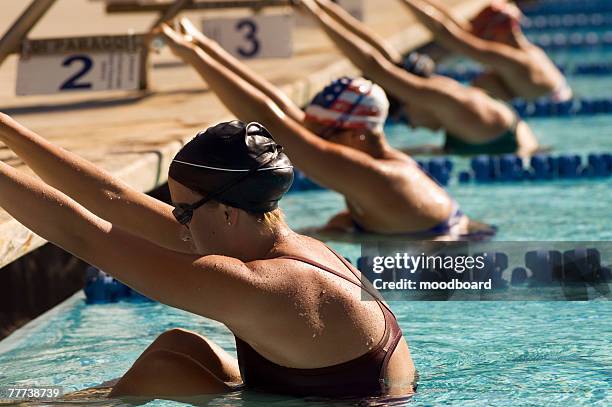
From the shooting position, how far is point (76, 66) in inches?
257

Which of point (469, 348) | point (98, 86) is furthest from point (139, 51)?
point (469, 348)

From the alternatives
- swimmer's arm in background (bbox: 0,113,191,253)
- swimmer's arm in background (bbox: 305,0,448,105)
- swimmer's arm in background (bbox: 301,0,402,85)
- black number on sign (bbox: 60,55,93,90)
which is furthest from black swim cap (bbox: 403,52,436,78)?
swimmer's arm in background (bbox: 0,113,191,253)

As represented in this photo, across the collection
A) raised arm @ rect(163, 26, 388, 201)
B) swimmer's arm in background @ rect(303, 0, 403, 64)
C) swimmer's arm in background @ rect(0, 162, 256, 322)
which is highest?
swimmer's arm in background @ rect(303, 0, 403, 64)

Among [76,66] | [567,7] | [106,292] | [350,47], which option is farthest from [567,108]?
[567,7]

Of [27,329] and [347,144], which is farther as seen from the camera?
[347,144]

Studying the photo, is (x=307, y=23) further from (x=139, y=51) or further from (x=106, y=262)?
(x=106, y=262)

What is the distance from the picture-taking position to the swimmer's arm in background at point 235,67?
501 cm

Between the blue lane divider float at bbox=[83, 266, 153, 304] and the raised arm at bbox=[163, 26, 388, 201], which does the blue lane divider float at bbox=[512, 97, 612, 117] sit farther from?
the blue lane divider float at bbox=[83, 266, 153, 304]

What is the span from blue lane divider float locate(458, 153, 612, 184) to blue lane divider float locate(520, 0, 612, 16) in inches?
415

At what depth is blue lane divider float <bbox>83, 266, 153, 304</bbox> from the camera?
5137mm

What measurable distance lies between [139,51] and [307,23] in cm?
588

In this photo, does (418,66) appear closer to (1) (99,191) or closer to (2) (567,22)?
(1) (99,191)

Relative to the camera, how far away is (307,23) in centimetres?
1258

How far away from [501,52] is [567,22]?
793 cm
